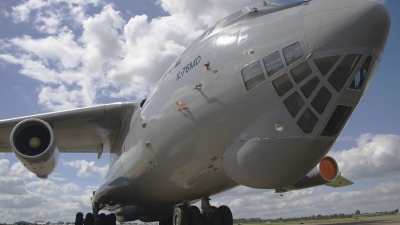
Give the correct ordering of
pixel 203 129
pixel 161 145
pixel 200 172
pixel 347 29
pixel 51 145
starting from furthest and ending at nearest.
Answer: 1. pixel 51 145
2. pixel 161 145
3. pixel 200 172
4. pixel 203 129
5. pixel 347 29

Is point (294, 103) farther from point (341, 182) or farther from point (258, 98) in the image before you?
point (341, 182)

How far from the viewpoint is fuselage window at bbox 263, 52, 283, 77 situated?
145 inches

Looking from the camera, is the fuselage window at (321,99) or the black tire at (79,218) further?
the black tire at (79,218)

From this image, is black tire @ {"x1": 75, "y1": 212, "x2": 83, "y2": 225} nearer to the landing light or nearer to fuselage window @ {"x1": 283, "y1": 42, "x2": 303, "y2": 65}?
the landing light

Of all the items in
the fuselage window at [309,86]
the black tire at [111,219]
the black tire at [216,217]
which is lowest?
the black tire at [216,217]

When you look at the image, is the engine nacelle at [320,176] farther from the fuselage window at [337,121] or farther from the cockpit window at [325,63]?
the cockpit window at [325,63]

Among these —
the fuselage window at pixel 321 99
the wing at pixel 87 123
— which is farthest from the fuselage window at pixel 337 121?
the wing at pixel 87 123

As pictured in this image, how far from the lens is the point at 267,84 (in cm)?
377

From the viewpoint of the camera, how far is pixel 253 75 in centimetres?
391

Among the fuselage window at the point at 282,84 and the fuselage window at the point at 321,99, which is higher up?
the fuselage window at the point at 282,84

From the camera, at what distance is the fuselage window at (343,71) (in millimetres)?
3439

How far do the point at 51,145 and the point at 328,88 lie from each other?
498cm

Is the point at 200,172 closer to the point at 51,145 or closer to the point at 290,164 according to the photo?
the point at 290,164

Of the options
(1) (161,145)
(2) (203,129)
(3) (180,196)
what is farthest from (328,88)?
(3) (180,196)
